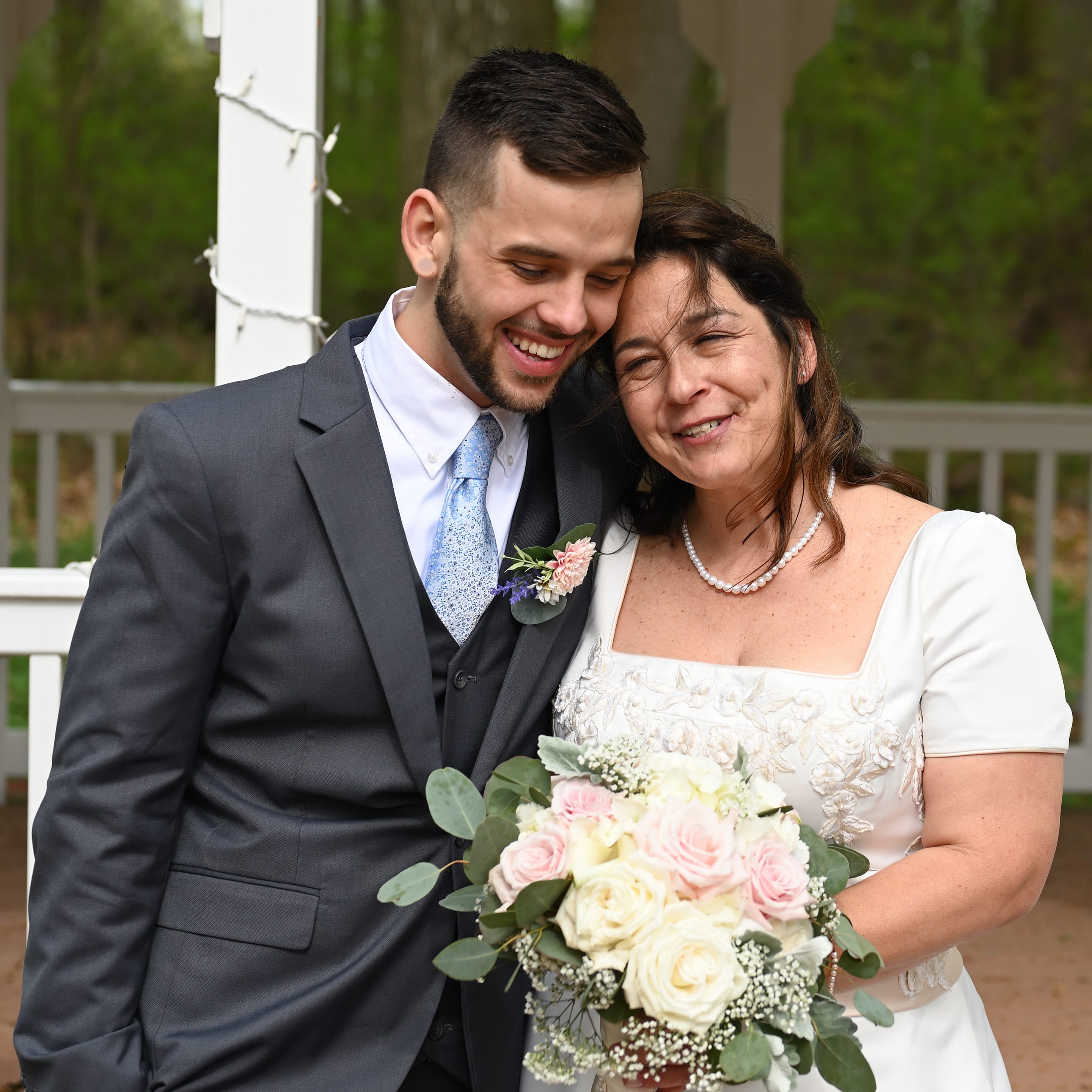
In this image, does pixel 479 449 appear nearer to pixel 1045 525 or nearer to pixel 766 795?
pixel 766 795

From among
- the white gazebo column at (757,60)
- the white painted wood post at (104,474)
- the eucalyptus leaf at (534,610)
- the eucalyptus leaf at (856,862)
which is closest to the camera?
the eucalyptus leaf at (856,862)

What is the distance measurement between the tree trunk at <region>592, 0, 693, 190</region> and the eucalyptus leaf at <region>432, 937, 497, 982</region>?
20.0 feet

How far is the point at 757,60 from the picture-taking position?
5.12 m

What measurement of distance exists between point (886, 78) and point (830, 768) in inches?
499

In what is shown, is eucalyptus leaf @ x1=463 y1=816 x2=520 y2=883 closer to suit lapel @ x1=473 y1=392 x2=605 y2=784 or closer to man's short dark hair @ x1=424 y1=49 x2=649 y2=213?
suit lapel @ x1=473 y1=392 x2=605 y2=784

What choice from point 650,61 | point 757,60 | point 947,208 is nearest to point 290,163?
point 757,60

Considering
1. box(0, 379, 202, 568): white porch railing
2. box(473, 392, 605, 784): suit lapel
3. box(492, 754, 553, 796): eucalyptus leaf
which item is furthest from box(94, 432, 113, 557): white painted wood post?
box(492, 754, 553, 796): eucalyptus leaf

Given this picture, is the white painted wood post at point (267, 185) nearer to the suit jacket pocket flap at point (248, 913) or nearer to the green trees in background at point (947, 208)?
the suit jacket pocket flap at point (248, 913)

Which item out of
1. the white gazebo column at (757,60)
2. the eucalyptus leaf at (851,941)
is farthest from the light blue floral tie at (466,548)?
the white gazebo column at (757,60)

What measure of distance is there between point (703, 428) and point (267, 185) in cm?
93

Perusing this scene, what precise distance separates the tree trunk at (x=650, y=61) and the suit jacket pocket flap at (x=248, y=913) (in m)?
5.86

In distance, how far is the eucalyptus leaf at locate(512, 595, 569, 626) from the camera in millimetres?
2207

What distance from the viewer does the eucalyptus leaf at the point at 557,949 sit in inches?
66.1

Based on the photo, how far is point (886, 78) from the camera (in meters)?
13.4
